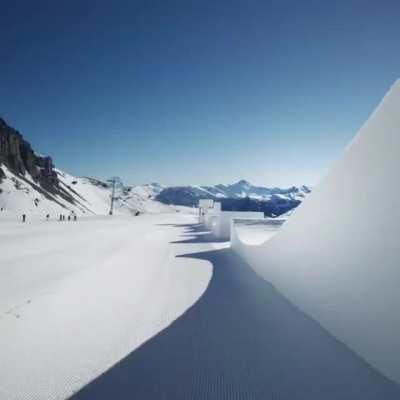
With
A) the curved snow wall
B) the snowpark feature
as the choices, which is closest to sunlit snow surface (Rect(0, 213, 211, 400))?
the snowpark feature

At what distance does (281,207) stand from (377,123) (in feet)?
275

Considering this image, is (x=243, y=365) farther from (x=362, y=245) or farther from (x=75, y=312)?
(x=75, y=312)

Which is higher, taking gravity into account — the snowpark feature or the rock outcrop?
the rock outcrop

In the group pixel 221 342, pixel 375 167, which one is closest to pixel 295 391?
pixel 221 342

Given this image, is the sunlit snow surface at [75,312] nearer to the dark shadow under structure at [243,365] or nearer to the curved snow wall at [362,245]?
the dark shadow under structure at [243,365]

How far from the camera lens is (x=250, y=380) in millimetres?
2068

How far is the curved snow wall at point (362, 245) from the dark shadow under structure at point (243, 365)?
21 centimetres

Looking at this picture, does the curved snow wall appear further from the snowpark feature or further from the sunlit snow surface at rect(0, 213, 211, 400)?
the sunlit snow surface at rect(0, 213, 211, 400)

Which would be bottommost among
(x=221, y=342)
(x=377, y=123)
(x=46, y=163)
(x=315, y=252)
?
(x=221, y=342)

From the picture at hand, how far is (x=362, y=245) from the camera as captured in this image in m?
2.33

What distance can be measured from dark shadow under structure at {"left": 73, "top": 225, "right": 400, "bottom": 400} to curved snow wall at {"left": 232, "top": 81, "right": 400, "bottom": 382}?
212mm

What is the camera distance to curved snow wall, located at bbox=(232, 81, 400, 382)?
1989 millimetres

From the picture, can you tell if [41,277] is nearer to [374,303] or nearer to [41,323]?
[41,323]

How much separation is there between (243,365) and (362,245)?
1570mm
